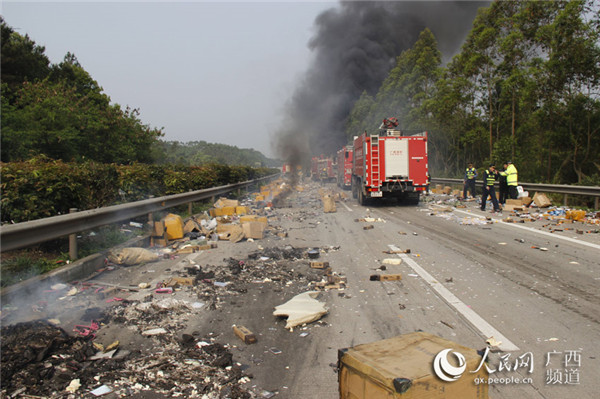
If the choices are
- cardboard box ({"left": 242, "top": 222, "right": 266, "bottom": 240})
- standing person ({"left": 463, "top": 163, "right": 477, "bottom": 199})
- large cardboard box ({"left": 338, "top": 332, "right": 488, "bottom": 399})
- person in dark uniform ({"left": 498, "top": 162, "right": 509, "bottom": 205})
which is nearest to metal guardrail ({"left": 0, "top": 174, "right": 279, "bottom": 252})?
cardboard box ({"left": 242, "top": 222, "right": 266, "bottom": 240})

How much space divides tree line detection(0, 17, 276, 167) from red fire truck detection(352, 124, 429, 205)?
25.1 feet

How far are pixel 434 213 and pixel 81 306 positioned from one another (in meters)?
12.1

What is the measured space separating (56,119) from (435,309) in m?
24.2

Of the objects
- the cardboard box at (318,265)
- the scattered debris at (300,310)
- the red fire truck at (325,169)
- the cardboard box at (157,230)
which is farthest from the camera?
the red fire truck at (325,169)

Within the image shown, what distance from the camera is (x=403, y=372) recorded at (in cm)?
193

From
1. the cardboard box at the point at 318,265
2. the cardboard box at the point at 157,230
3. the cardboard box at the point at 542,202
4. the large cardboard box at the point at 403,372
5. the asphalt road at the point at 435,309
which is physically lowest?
the asphalt road at the point at 435,309

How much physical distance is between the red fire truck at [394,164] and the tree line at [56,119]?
7.64 m

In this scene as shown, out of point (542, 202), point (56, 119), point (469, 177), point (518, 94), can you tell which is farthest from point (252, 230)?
point (518, 94)

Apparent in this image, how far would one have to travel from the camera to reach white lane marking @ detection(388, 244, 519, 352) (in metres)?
3.62

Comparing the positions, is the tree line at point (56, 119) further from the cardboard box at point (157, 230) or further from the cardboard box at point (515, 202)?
the cardboard box at point (515, 202)

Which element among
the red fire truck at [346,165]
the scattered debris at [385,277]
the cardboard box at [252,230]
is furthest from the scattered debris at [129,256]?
the red fire truck at [346,165]

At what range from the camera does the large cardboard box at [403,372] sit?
187 centimetres

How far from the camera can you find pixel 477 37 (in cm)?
2842

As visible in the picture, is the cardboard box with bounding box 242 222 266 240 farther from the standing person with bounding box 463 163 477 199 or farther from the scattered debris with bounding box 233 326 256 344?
the standing person with bounding box 463 163 477 199
